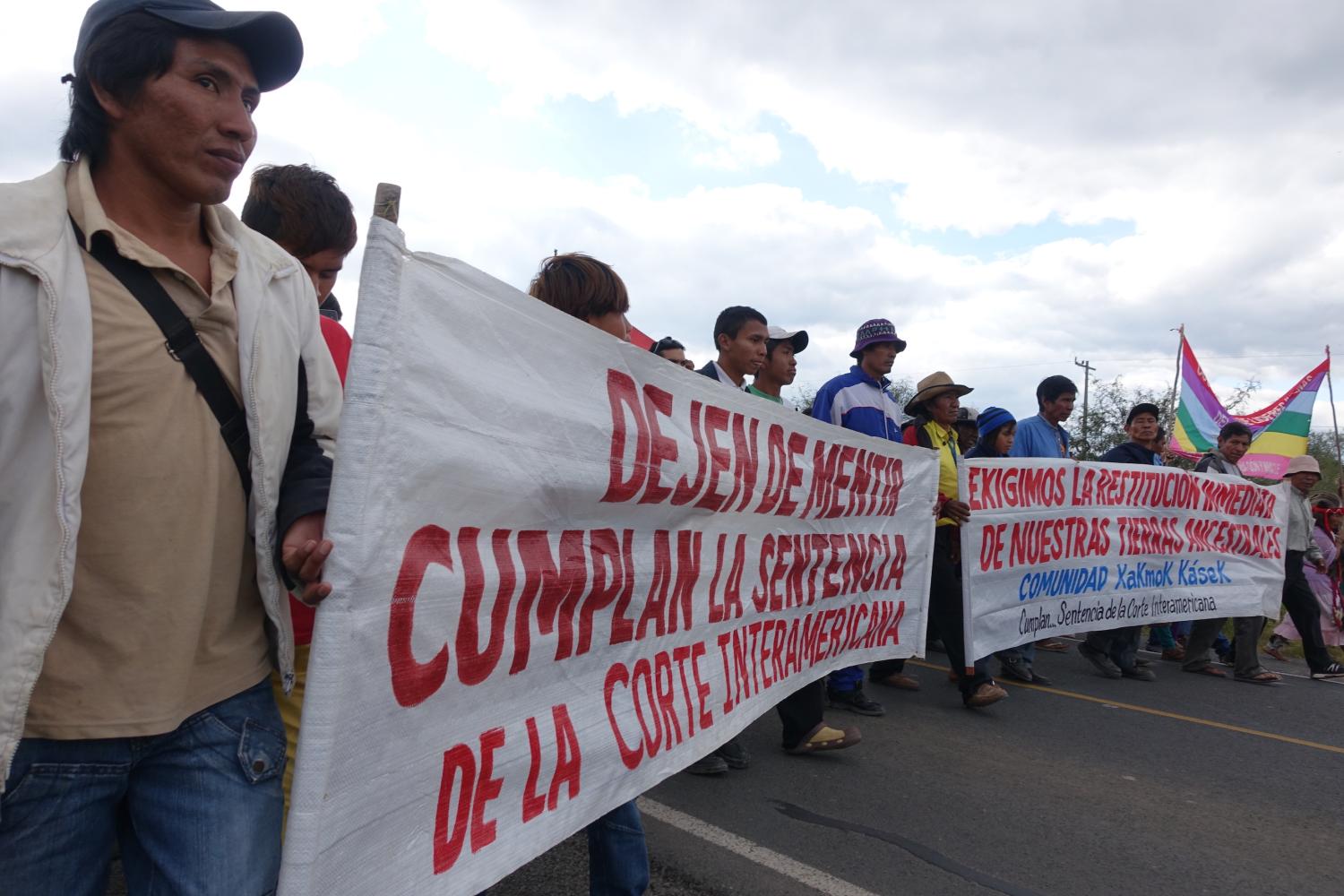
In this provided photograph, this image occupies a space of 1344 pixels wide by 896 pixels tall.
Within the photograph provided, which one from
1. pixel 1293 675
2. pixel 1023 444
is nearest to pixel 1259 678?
pixel 1293 675

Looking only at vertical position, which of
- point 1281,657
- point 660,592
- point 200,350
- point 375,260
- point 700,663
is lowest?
point 1281,657

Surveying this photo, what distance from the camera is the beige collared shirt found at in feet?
4.15

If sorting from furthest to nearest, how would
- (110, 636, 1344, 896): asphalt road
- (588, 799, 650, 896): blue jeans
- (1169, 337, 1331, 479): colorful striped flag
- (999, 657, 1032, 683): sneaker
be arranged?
(1169, 337, 1331, 479): colorful striped flag → (999, 657, 1032, 683): sneaker → (110, 636, 1344, 896): asphalt road → (588, 799, 650, 896): blue jeans

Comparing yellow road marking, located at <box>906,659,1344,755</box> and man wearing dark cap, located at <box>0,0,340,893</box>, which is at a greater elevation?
man wearing dark cap, located at <box>0,0,340,893</box>

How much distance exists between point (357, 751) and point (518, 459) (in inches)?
27.1

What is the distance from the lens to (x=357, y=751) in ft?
5.03

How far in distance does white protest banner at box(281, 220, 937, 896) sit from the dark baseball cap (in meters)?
0.29

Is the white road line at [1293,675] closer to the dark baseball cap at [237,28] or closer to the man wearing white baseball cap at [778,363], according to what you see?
the man wearing white baseball cap at [778,363]

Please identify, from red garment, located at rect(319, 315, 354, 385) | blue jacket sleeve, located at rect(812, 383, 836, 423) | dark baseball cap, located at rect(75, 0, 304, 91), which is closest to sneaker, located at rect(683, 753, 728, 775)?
blue jacket sleeve, located at rect(812, 383, 836, 423)

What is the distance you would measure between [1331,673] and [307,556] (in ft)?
28.5

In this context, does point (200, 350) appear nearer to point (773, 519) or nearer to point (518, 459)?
point (518, 459)

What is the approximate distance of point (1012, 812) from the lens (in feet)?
13.5

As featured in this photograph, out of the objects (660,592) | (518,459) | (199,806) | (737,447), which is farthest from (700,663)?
(199,806)

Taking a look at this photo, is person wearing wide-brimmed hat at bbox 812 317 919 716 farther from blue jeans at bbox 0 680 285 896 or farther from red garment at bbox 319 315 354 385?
blue jeans at bbox 0 680 285 896
